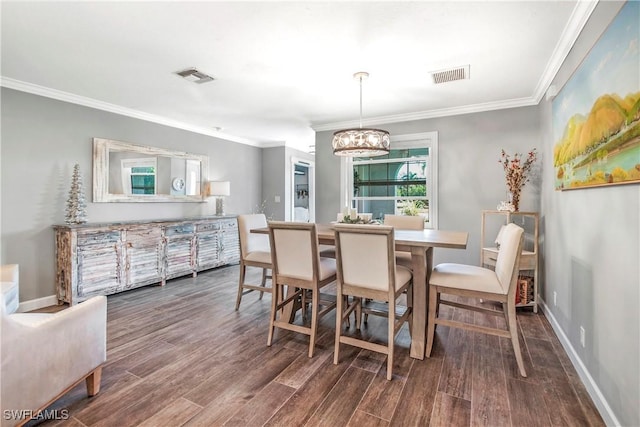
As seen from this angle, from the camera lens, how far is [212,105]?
13.3ft

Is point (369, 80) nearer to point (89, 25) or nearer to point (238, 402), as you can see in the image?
point (89, 25)

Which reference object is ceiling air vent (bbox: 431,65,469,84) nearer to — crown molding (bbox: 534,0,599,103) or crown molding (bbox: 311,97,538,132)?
crown molding (bbox: 534,0,599,103)

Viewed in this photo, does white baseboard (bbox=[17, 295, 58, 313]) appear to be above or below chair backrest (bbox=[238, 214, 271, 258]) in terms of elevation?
below

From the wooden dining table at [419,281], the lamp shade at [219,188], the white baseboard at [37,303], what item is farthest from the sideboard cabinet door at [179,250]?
the wooden dining table at [419,281]

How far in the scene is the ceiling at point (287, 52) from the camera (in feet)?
6.69

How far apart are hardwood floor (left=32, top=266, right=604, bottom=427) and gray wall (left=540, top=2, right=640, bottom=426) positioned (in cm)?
27

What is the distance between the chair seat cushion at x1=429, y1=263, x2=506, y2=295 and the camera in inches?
84.9

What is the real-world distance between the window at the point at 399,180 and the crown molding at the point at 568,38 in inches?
59.0

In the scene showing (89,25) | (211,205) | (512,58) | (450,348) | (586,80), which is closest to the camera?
(586,80)

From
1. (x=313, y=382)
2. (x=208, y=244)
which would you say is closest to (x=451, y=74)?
(x=313, y=382)

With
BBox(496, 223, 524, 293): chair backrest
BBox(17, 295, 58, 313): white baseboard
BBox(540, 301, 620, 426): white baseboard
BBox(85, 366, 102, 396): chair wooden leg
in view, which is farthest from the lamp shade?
BBox(540, 301, 620, 426): white baseboard

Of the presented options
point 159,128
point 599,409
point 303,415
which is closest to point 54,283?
point 159,128

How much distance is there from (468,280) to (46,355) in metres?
2.50

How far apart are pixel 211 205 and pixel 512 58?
15.6 feet
